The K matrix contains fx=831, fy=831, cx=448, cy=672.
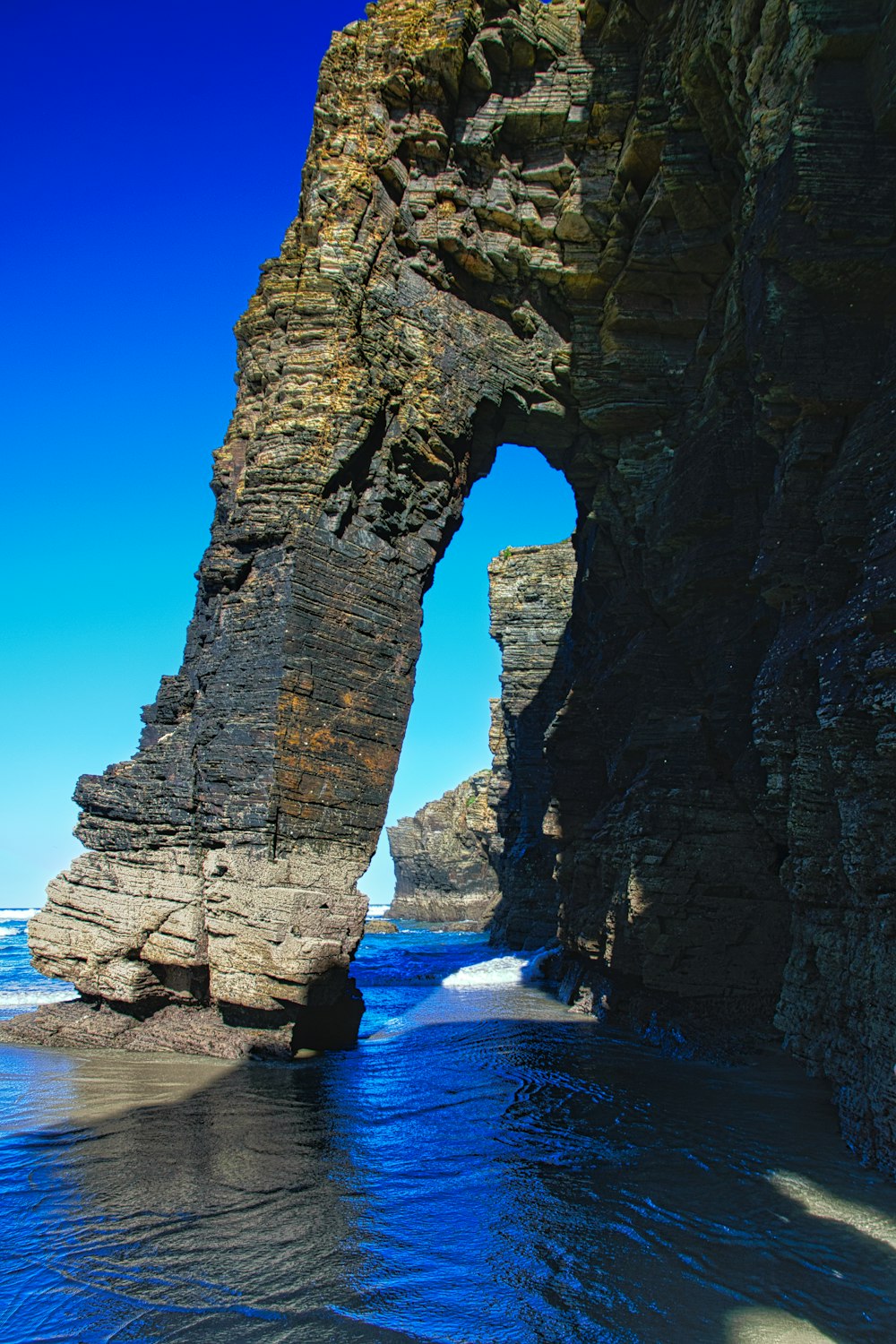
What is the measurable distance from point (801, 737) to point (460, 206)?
12.6 meters

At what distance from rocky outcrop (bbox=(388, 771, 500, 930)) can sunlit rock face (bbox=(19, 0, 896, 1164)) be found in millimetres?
51431

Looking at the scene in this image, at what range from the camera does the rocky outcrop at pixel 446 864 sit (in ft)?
236

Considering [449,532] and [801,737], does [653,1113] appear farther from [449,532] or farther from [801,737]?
[449,532]

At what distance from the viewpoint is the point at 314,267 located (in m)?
14.8

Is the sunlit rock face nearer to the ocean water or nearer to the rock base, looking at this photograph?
the rock base

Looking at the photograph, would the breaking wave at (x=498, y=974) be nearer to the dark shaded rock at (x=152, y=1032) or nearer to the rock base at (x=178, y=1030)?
the rock base at (x=178, y=1030)

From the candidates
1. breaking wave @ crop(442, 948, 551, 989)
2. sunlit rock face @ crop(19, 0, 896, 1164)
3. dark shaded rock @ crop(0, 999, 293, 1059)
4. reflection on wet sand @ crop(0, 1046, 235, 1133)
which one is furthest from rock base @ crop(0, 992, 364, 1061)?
breaking wave @ crop(442, 948, 551, 989)

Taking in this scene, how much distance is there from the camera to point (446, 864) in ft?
251

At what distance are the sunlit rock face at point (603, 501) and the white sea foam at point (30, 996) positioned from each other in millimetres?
6505

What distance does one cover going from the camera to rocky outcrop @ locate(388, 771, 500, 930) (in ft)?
236

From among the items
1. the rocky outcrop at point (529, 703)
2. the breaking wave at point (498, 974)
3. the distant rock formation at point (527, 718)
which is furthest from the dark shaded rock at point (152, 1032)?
the rocky outcrop at point (529, 703)

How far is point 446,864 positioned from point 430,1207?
71.3 metres

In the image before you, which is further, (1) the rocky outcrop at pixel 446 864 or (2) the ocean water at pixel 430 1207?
(1) the rocky outcrop at pixel 446 864

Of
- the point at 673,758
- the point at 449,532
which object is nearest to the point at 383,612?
Answer: the point at 449,532
